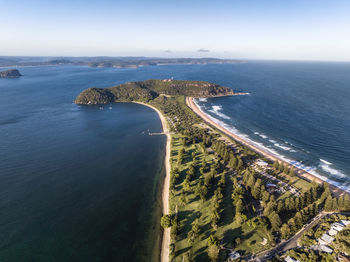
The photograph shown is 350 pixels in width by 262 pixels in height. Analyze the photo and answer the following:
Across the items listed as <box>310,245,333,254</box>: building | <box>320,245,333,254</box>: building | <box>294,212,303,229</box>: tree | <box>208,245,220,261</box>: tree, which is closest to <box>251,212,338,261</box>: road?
<box>294,212,303,229</box>: tree

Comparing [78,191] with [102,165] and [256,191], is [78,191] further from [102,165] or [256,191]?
[256,191]

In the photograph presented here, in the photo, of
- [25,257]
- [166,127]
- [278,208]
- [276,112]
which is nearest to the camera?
[25,257]

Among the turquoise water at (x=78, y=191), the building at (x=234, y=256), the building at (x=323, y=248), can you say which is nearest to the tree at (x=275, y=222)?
the building at (x=323, y=248)

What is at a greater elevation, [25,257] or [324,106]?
[324,106]

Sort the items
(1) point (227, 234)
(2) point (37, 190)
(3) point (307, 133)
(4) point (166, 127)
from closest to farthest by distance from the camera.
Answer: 1. (1) point (227, 234)
2. (2) point (37, 190)
3. (3) point (307, 133)
4. (4) point (166, 127)

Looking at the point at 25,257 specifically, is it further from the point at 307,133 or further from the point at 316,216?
the point at 307,133

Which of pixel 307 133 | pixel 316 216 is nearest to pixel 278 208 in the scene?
pixel 316 216

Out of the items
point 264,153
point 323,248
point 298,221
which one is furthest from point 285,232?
point 264,153

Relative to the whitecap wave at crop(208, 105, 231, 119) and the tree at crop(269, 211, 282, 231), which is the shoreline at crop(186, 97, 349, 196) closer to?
the whitecap wave at crop(208, 105, 231, 119)
